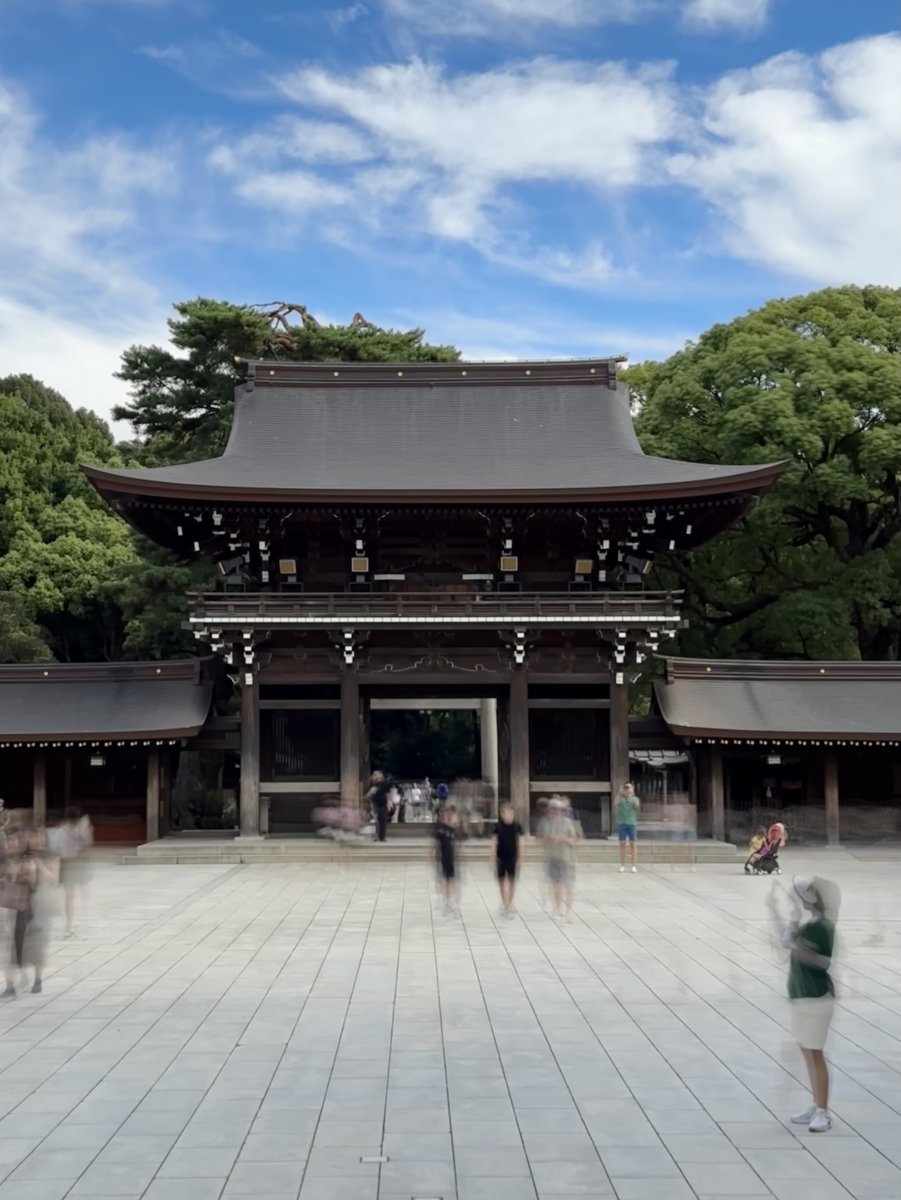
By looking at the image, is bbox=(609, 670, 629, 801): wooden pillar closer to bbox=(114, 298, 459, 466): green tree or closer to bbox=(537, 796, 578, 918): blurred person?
bbox=(537, 796, 578, 918): blurred person

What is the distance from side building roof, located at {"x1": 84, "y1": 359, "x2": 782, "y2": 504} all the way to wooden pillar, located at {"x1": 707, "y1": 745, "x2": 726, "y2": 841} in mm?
6208

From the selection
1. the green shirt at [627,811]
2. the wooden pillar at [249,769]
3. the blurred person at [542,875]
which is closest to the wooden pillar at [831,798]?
the blurred person at [542,875]

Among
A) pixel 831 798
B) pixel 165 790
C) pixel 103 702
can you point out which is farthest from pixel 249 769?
pixel 831 798

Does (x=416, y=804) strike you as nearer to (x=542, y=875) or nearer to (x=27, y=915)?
(x=542, y=875)

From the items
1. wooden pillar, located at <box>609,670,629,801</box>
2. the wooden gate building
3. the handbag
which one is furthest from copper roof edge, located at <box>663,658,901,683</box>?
the handbag

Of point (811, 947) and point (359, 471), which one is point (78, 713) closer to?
point (359, 471)

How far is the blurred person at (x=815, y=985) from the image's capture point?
7.54m

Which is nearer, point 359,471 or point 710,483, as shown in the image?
point 710,483

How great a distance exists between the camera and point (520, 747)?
2647 cm

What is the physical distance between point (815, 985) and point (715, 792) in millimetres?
19922

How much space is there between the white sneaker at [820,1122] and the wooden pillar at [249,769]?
19.7m

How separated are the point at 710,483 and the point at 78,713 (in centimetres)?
1549

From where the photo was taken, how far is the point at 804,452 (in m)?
33.4

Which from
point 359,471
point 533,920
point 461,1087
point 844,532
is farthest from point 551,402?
point 461,1087
